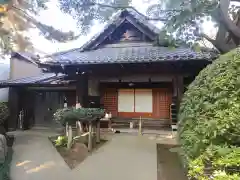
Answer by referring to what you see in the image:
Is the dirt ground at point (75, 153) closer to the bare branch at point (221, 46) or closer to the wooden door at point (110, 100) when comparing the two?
the wooden door at point (110, 100)

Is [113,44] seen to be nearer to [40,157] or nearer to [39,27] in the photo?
[39,27]

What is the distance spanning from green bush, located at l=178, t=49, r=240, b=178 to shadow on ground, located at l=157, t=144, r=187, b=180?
2.44m

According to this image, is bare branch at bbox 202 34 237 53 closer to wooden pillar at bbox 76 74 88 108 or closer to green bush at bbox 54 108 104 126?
green bush at bbox 54 108 104 126

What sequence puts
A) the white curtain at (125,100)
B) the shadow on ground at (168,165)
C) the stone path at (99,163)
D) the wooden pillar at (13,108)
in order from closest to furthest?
the shadow on ground at (168,165), the stone path at (99,163), the white curtain at (125,100), the wooden pillar at (13,108)

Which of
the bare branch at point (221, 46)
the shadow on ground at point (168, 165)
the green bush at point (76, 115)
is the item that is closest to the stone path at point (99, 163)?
the shadow on ground at point (168, 165)

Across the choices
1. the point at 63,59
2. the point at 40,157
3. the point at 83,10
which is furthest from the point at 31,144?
the point at 83,10

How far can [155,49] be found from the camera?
9.07 meters

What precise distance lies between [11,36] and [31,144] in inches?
177

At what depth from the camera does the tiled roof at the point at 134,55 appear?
728 cm

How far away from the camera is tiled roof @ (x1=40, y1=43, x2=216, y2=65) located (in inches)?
287

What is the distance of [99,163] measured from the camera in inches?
237

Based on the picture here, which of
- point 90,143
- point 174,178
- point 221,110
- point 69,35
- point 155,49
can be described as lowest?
point 174,178

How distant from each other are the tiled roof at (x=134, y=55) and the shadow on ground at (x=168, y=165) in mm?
2894

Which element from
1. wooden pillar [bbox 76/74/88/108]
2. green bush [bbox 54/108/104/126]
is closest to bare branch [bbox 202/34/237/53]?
green bush [bbox 54/108/104/126]
